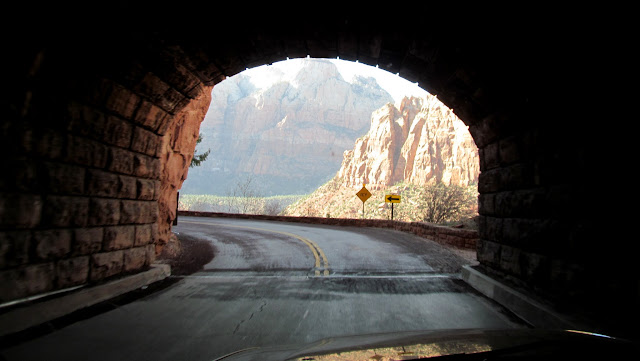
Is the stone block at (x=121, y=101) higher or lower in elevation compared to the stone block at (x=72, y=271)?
higher

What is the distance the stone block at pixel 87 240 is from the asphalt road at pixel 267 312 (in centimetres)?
105

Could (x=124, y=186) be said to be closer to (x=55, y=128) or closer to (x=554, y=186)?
(x=55, y=128)

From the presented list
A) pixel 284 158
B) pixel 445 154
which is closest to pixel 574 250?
pixel 445 154

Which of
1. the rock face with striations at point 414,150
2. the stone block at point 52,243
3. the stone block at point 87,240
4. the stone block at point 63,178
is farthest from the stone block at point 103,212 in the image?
the rock face with striations at point 414,150

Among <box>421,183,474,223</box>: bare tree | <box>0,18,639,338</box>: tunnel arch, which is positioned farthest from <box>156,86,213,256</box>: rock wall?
<box>421,183,474,223</box>: bare tree

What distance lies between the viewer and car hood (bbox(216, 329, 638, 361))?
1.58 m

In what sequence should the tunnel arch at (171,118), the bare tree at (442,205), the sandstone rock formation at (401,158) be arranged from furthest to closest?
the sandstone rock formation at (401,158)
the bare tree at (442,205)
the tunnel arch at (171,118)

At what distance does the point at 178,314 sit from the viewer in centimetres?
411

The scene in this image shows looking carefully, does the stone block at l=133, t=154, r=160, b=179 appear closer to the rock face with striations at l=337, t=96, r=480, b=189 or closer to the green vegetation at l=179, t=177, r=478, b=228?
the green vegetation at l=179, t=177, r=478, b=228

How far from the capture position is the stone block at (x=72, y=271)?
14.0 feet

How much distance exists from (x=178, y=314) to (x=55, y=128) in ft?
9.97

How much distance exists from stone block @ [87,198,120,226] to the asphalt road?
4.51 feet

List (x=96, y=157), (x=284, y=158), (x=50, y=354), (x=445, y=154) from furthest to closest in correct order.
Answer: (x=284, y=158)
(x=445, y=154)
(x=96, y=157)
(x=50, y=354)

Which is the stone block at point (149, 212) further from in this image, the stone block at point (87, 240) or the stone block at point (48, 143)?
the stone block at point (48, 143)
